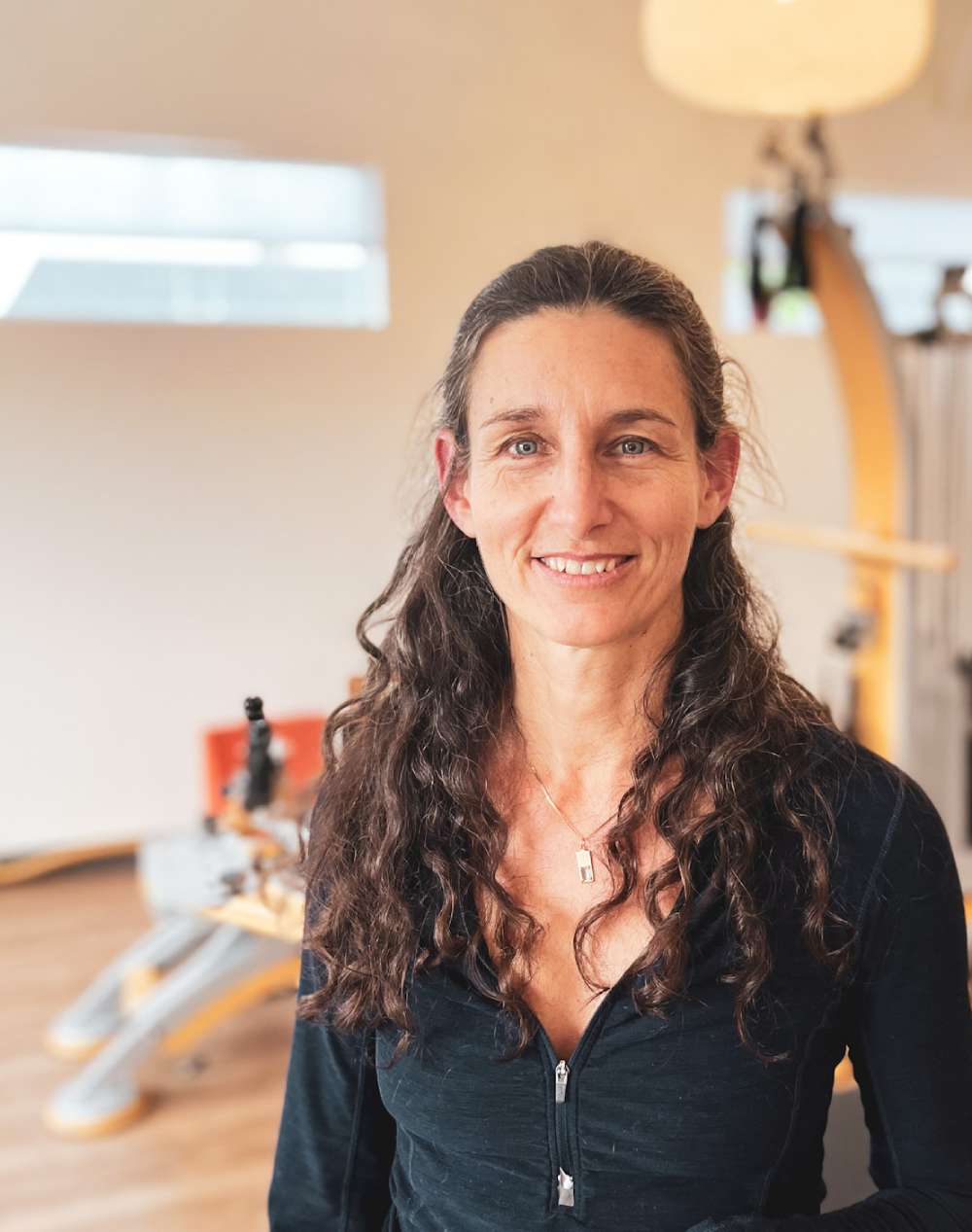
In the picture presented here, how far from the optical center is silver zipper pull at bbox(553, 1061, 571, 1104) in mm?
943

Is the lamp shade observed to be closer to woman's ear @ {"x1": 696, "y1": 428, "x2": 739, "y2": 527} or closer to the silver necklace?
Result: woman's ear @ {"x1": 696, "y1": 428, "x2": 739, "y2": 527}

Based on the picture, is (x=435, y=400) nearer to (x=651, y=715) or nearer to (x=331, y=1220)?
(x=651, y=715)

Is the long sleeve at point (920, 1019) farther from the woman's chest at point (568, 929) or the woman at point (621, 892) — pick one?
the woman's chest at point (568, 929)

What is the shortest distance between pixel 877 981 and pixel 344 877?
49 centimetres

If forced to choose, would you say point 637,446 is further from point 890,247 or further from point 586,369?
point 890,247

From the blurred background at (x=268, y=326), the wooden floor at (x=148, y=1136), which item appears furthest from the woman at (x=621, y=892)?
the blurred background at (x=268, y=326)

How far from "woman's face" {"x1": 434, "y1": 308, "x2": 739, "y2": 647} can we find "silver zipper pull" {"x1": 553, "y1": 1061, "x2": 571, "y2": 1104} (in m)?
0.35

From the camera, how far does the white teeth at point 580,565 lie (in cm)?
92

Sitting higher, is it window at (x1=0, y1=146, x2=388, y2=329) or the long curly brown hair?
window at (x1=0, y1=146, x2=388, y2=329)

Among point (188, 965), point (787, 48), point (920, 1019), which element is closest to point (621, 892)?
point (920, 1019)

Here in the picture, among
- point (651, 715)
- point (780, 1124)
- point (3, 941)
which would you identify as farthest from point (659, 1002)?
point (3, 941)

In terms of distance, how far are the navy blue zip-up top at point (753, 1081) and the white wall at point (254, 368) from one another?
2.65 meters

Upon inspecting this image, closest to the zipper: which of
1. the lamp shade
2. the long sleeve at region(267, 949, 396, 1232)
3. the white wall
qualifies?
the long sleeve at region(267, 949, 396, 1232)

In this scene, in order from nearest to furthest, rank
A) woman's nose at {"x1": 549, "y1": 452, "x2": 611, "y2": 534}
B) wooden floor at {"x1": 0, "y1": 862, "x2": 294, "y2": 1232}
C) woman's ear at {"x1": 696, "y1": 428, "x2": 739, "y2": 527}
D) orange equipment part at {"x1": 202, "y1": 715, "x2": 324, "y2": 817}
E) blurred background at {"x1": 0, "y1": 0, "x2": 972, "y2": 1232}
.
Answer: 1. woman's nose at {"x1": 549, "y1": 452, "x2": 611, "y2": 534}
2. woman's ear at {"x1": 696, "y1": 428, "x2": 739, "y2": 527}
3. wooden floor at {"x1": 0, "y1": 862, "x2": 294, "y2": 1232}
4. orange equipment part at {"x1": 202, "y1": 715, "x2": 324, "y2": 817}
5. blurred background at {"x1": 0, "y1": 0, "x2": 972, "y2": 1232}
